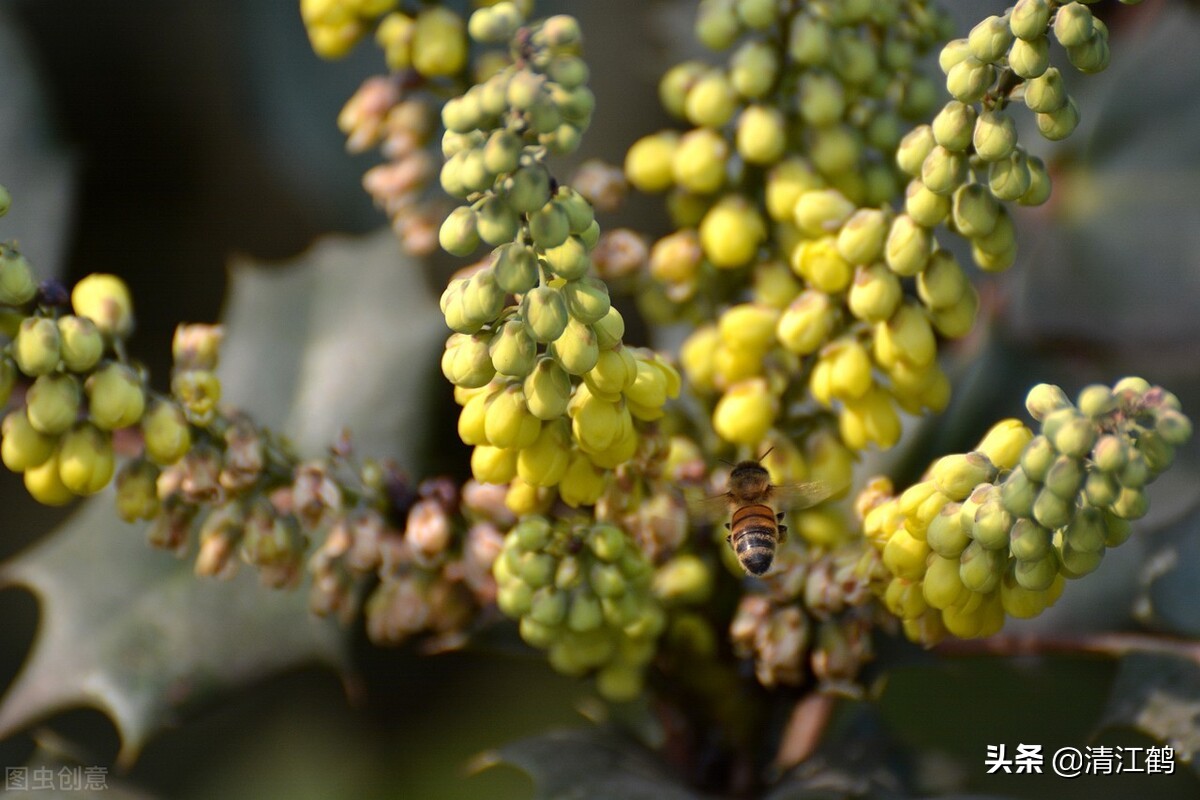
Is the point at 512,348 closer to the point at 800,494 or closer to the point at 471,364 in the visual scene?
the point at 471,364

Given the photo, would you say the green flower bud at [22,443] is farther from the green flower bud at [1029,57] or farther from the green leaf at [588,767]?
the green flower bud at [1029,57]

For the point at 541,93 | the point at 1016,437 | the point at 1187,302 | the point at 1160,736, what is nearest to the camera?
the point at 541,93

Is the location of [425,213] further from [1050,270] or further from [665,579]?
[1050,270]

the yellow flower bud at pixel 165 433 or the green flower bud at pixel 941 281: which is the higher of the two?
the green flower bud at pixel 941 281

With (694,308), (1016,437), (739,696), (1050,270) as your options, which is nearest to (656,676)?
(739,696)

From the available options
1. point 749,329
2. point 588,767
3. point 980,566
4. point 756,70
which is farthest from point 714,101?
point 588,767

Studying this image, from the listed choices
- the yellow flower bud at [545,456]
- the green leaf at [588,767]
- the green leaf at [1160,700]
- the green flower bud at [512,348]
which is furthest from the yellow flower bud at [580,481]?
the green leaf at [1160,700]
